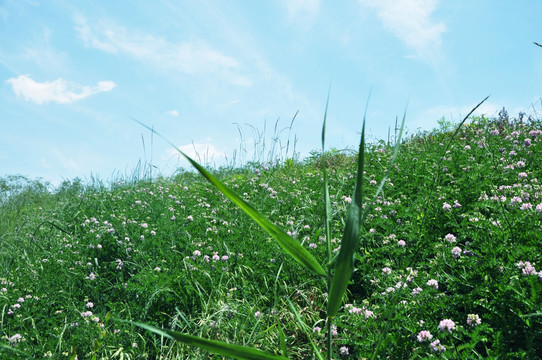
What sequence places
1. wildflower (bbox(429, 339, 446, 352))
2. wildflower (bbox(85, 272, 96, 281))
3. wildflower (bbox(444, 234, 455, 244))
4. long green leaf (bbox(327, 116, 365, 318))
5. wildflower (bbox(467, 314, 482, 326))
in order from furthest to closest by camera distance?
wildflower (bbox(85, 272, 96, 281)), wildflower (bbox(444, 234, 455, 244)), wildflower (bbox(467, 314, 482, 326)), wildflower (bbox(429, 339, 446, 352)), long green leaf (bbox(327, 116, 365, 318))

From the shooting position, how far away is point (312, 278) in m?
3.37

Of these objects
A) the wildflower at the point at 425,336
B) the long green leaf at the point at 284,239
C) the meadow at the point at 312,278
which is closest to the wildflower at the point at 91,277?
the meadow at the point at 312,278

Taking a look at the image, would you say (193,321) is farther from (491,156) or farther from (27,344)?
(491,156)

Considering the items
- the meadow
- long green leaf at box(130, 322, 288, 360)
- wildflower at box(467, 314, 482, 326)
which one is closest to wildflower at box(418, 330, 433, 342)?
the meadow

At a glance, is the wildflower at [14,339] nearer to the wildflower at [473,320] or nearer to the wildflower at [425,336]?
the wildflower at [425,336]

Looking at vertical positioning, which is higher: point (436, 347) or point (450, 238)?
point (450, 238)

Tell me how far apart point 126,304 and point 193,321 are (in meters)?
0.62

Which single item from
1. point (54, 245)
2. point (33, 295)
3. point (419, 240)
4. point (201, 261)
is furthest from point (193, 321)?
point (54, 245)

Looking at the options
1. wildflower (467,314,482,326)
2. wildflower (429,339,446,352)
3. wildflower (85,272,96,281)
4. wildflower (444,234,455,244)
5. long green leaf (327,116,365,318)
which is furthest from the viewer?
wildflower (85,272,96,281)

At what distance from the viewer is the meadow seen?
7.68 ft

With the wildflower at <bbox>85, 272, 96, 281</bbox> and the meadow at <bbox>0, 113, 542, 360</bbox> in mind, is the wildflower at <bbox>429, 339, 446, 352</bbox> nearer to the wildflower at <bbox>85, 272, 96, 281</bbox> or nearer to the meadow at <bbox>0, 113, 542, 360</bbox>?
the meadow at <bbox>0, 113, 542, 360</bbox>

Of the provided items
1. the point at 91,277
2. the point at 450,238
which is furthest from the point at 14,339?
the point at 450,238

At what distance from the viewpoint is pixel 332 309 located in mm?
1171

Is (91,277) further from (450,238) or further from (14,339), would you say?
(450,238)
